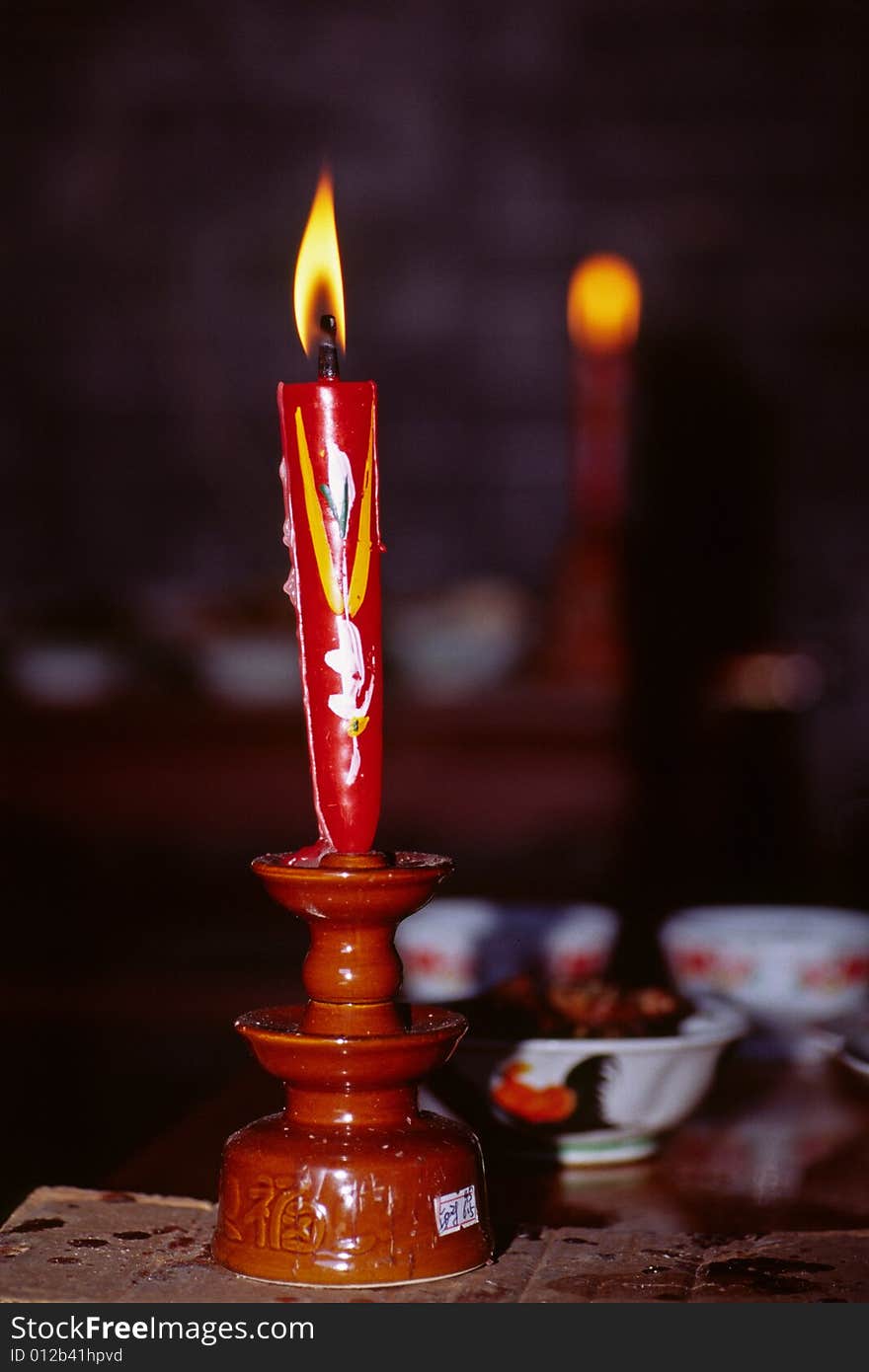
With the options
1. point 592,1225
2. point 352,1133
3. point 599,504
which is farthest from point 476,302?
point 352,1133

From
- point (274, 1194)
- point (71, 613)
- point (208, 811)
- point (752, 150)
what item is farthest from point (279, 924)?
point (274, 1194)

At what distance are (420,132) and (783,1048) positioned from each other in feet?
10.2

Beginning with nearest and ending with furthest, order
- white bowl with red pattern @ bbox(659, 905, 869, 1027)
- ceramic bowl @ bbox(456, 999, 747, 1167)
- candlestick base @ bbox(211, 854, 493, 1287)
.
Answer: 1. candlestick base @ bbox(211, 854, 493, 1287)
2. ceramic bowl @ bbox(456, 999, 747, 1167)
3. white bowl with red pattern @ bbox(659, 905, 869, 1027)

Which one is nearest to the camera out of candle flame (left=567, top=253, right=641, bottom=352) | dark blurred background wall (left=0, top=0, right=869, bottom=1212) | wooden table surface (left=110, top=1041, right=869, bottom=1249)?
wooden table surface (left=110, top=1041, right=869, bottom=1249)

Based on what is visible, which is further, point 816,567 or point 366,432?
point 816,567

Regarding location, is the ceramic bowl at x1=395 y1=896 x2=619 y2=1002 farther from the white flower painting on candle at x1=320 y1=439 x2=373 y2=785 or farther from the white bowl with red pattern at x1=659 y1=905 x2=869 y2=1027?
the white flower painting on candle at x1=320 y1=439 x2=373 y2=785

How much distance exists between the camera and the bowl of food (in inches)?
47.1

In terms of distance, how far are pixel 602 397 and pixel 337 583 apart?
235cm

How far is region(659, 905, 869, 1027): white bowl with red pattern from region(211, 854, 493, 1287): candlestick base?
0.65 metres

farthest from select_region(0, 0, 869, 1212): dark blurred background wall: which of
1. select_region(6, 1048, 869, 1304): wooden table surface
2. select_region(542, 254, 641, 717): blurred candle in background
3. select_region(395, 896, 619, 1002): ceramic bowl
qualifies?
select_region(6, 1048, 869, 1304): wooden table surface

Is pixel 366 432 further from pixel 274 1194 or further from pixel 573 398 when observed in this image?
pixel 573 398

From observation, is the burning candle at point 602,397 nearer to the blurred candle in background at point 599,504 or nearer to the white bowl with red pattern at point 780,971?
the blurred candle in background at point 599,504

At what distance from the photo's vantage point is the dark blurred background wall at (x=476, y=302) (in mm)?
4078

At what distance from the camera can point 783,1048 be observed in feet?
5.15
